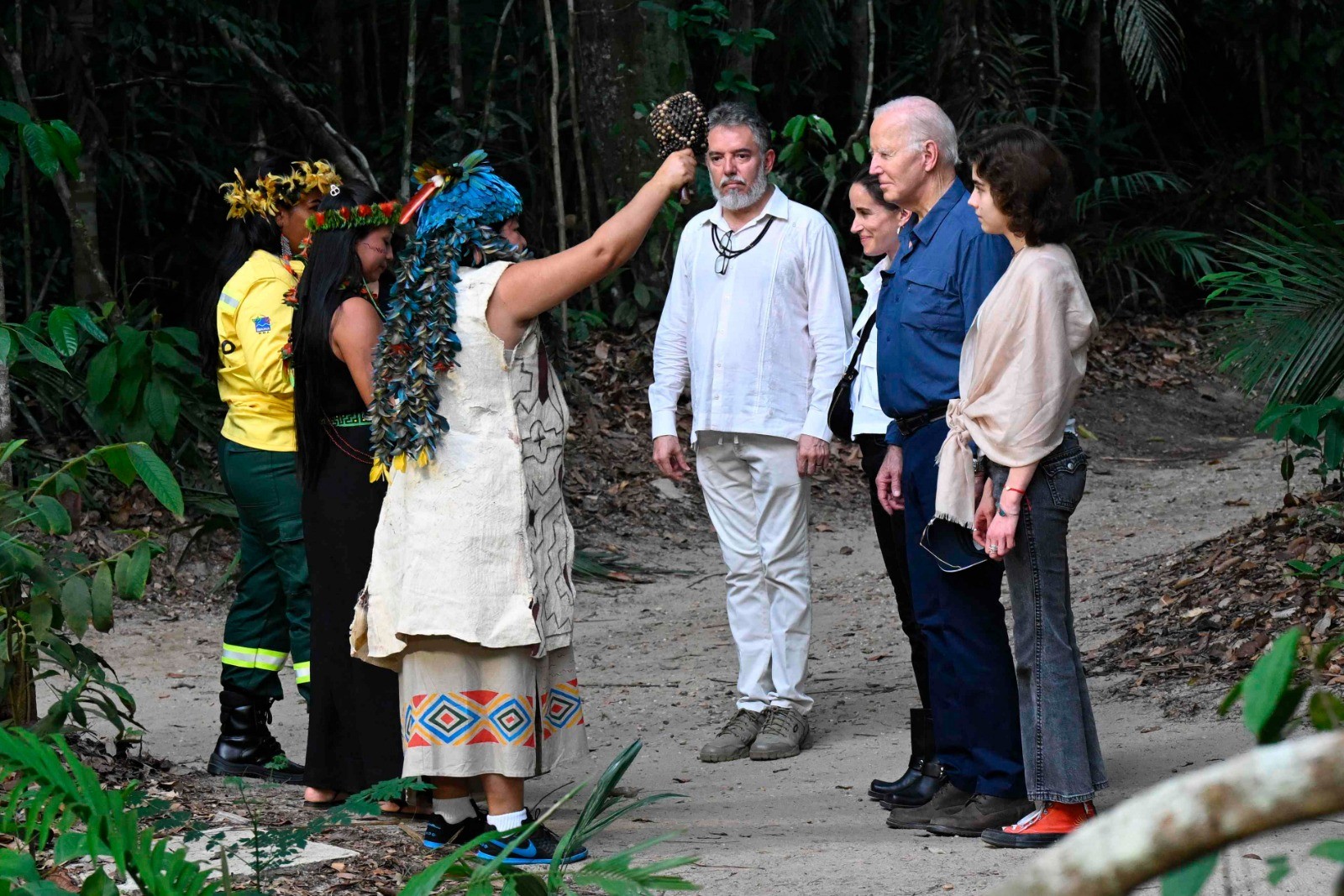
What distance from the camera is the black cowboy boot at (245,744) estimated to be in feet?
15.1

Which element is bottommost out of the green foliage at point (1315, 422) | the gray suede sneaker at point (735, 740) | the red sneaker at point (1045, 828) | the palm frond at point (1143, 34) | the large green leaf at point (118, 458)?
the gray suede sneaker at point (735, 740)

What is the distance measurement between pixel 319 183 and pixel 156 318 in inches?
92.8

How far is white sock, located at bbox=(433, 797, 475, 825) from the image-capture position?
12.3 feet

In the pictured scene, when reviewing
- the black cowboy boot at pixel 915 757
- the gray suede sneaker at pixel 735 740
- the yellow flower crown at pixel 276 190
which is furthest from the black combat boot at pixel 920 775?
the yellow flower crown at pixel 276 190

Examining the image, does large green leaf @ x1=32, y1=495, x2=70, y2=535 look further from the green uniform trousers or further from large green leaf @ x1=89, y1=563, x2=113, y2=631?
the green uniform trousers

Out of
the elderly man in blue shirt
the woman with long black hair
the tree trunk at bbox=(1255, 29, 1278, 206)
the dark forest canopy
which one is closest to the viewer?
the elderly man in blue shirt

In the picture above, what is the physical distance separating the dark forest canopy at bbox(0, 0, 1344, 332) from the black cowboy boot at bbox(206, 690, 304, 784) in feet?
13.9

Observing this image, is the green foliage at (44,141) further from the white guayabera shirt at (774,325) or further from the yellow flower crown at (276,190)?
the white guayabera shirt at (774,325)

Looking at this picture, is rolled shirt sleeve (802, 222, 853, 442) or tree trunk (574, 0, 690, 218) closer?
rolled shirt sleeve (802, 222, 853, 442)

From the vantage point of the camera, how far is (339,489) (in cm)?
411

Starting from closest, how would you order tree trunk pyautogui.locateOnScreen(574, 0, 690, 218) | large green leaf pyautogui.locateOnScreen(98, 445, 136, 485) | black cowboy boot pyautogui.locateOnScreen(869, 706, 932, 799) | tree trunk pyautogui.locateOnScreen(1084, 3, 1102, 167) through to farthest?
1. large green leaf pyautogui.locateOnScreen(98, 445, 136, 485)
2. black cowboy boot pyautogui.locateOnScreen(869, 706, 932, 799)
3. tree trunk pyautogui.locateOnScreen(574, 0, 690, 218)
4. tree trunk pyautogui.locateOnScreen(1084, 3, 1102, 167)

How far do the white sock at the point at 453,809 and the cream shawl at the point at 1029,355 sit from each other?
62.4 inches

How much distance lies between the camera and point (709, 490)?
4.92m

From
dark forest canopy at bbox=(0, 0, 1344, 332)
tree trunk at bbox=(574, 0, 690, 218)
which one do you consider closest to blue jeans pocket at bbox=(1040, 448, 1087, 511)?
dark forest canopy at bbox=(0, 0, 1344, 332)
